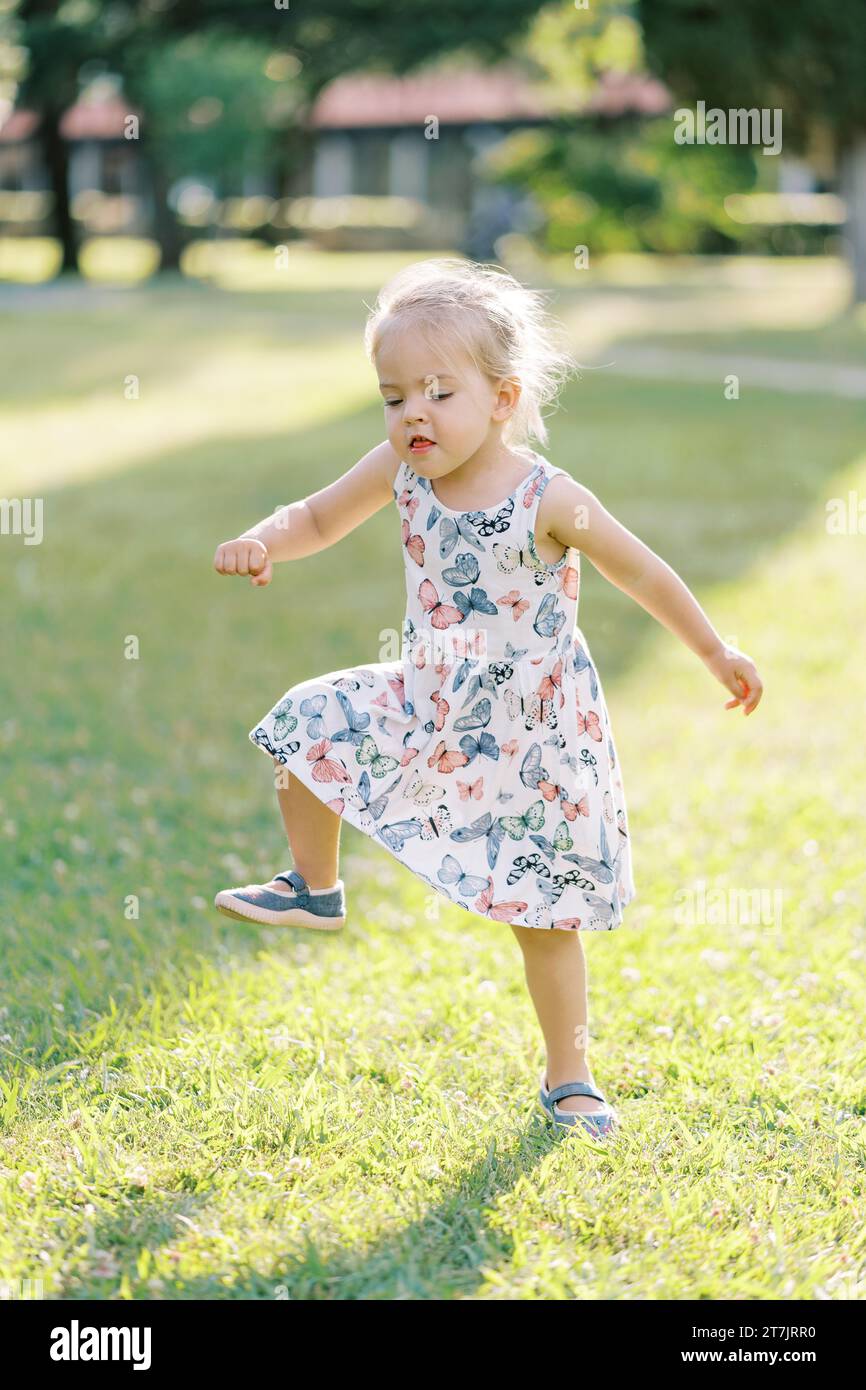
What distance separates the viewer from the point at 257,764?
5508 millimetres

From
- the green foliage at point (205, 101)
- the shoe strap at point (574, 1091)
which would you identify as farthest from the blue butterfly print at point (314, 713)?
the green foliage at point (205, 101)

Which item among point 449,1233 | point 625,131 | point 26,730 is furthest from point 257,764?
point 625,131

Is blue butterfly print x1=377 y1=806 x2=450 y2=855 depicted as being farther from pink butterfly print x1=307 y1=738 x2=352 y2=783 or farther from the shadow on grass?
the shadow on grass

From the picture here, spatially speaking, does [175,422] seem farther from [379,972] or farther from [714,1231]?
[714,1231]

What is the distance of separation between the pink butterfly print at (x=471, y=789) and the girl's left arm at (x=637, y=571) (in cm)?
42

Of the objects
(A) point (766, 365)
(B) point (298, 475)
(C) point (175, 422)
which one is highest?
(A) point (766, 365)

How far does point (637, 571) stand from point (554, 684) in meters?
0.25

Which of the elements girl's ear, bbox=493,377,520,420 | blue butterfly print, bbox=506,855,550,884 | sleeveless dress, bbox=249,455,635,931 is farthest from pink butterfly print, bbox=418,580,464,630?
blue butterfly print, bbox=506,855,550,884

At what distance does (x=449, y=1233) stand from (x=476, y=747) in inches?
32.6

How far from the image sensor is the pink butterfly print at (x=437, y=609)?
308cm

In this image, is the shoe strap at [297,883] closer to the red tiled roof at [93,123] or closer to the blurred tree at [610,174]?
the blurred tree at [610,174]

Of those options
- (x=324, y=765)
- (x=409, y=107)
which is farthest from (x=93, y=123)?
(x=324, y=765)
